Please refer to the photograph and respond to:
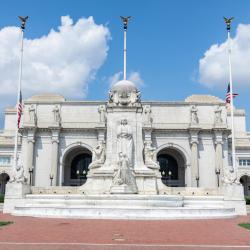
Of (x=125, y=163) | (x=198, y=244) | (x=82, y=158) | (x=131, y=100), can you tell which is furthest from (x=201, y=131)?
(x=198, y=244)

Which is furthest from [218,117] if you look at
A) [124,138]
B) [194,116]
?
[124,138]

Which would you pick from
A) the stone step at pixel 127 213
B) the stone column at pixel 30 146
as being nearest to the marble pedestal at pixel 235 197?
the stone step at pixel 127 213

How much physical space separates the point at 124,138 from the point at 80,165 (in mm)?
49872

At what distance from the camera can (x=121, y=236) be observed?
1338cm

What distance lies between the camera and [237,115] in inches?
3575

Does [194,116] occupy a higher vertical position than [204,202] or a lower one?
higher

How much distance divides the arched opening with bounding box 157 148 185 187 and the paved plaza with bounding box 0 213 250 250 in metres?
55.0

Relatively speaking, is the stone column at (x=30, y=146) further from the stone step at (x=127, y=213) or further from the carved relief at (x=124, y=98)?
the stone step at (x=127, y=213)

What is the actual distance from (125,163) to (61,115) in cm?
4876

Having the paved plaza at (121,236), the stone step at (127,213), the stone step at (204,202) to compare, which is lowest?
the paved plaza at (121,236)

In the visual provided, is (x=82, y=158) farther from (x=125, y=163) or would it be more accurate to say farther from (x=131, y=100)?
(x=125, y=163)

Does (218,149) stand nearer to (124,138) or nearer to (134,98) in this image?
(134,98)

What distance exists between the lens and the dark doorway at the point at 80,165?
2936 inches

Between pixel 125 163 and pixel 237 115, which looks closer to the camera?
pixel 125 163
